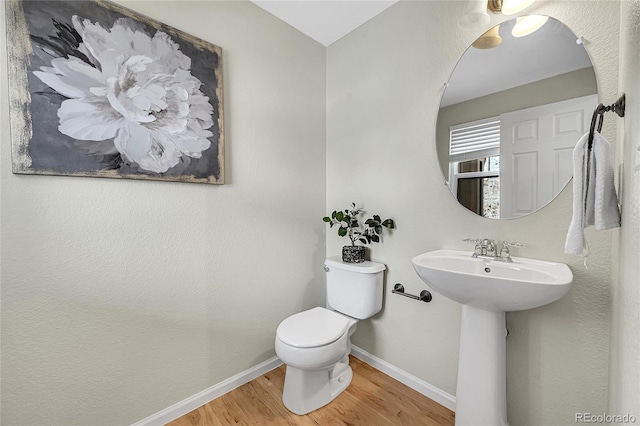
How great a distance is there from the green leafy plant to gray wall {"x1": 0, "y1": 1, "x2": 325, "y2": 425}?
0.29m

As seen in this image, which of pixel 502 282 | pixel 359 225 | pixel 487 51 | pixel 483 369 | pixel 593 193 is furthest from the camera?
pixel 359 225

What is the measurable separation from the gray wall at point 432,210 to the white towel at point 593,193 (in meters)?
0.41

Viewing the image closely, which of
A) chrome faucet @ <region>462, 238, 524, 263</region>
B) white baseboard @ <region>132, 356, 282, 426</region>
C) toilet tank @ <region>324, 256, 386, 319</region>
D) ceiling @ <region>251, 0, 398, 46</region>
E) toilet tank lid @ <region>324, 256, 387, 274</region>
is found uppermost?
ceiling @ <region>251, 0, 398, 46</region>

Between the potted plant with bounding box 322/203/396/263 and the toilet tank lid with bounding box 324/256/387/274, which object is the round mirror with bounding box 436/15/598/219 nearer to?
the potted plant with bounding box 322/203/396/263

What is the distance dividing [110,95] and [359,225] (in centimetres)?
155

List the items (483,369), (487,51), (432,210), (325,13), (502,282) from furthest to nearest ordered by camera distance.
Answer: (325,13), (432,210), (487,51), (483,369), (502,282)

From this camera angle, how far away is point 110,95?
1.21 m

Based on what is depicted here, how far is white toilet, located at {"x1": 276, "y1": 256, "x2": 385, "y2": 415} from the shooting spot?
4.54 ft

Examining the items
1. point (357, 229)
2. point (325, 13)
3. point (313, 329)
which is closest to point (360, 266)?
point (357, 229)

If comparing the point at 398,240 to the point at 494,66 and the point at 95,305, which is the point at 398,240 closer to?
the point at 494,66

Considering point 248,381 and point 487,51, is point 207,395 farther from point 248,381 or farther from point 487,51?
point 487,51

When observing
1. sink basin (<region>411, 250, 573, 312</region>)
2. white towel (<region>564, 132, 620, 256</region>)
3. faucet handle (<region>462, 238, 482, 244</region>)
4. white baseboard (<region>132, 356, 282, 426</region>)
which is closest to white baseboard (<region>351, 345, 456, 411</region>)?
white baseboard (<region>132, 356, 282, 426</region>)

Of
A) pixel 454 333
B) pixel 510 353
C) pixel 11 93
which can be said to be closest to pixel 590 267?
pixel 510 353

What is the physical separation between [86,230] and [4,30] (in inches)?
31.7
